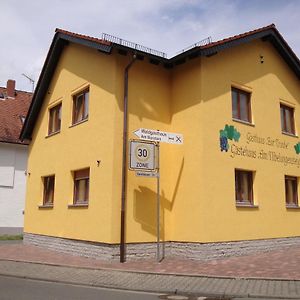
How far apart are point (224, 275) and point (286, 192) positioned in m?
7.31

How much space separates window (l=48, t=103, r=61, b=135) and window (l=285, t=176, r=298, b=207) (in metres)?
9.10

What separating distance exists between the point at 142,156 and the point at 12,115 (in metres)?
18.9

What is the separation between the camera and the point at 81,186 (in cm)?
1484

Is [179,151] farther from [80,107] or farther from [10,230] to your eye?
[10,230]

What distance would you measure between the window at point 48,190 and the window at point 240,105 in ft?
24.7

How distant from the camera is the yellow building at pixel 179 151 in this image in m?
12.9

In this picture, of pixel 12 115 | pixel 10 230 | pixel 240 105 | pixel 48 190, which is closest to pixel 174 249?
pixel 240 105

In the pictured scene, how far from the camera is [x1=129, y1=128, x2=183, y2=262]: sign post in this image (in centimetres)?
1245

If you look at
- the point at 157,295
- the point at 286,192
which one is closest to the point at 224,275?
the point at 157,295

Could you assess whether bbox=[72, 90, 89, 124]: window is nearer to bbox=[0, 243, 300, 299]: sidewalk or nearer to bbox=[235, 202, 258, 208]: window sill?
bbox=[0, 243, 300, 299]: sidewalk

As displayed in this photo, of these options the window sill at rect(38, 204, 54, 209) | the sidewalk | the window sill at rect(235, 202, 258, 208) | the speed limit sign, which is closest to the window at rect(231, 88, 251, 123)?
the window sill at rect(235, 202, 258, 208)

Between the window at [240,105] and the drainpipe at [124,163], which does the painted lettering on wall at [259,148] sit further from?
the drainpipe at [124,163]

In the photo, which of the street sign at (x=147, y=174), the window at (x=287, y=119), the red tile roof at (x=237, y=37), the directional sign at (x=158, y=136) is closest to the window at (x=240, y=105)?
the red tile roof at (x=237, y=37)

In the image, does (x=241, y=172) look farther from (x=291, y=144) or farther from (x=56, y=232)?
(x=56, y=232)
